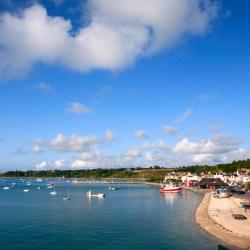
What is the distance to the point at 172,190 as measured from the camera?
167 metres

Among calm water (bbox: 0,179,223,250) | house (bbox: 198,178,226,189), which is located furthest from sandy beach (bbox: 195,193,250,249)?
house (bbox: 198,178,226,189)

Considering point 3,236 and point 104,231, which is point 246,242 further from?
point 3,236

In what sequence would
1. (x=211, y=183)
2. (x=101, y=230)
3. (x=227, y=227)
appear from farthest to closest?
1. (x=211, y=183)
2. (x=101, y=230)
3. (x=227, y=227)

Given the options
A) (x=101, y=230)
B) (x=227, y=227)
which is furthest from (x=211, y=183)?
(x=101, y=230)

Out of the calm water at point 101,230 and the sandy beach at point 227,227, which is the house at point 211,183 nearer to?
the calm water at point 101,230

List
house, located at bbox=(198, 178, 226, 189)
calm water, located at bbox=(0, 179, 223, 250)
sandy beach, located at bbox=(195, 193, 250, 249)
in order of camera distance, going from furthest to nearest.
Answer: house, located at bbox=(198, 178, 226, 189) < calm water, located at bbox=(0, 179, 223, 250) < sandy beach, located at bbox=(195, 193, 250, 249)

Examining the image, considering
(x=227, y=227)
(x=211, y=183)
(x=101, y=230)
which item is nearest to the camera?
(x=227, y=227)

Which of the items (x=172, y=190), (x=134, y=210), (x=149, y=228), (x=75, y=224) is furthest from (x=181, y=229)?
(x=172, y=190)

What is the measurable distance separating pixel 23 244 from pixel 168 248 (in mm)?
21641

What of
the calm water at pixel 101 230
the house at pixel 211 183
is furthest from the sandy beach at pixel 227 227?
the house at pixel 211 183

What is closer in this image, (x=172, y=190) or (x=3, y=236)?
(x=3, y=236)

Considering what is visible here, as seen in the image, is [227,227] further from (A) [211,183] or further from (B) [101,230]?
(A) [211,183]

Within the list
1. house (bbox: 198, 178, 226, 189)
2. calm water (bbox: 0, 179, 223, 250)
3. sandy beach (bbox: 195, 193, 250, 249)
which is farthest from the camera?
house (bbox: 198, 178, 226, 189)

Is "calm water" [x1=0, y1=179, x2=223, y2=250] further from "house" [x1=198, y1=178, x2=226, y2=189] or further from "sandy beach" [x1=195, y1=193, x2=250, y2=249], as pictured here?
"house" [x1=198, y1=178, x2=226, y2=189]
